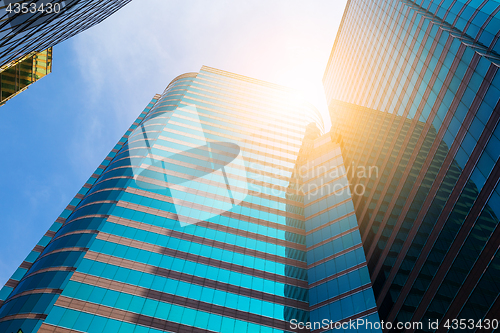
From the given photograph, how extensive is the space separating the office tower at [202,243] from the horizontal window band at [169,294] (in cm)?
13

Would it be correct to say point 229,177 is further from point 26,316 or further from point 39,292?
point 26,316

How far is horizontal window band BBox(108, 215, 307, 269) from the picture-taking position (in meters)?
40.1

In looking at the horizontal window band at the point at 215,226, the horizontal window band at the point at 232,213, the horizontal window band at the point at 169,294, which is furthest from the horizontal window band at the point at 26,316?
the horizontal window band at the point at 232,213

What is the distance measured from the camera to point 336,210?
4653 cm

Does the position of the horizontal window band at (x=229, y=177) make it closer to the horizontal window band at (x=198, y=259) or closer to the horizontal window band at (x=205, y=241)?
the horizontal window band at (x=205, y=241)

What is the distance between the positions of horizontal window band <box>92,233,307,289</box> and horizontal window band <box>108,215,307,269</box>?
7.51 feet

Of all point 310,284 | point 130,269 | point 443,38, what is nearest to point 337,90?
point 443,38

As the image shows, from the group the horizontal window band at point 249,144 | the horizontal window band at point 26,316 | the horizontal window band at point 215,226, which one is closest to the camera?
the horizontal window band at point 26,316

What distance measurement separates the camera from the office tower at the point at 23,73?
3806cm

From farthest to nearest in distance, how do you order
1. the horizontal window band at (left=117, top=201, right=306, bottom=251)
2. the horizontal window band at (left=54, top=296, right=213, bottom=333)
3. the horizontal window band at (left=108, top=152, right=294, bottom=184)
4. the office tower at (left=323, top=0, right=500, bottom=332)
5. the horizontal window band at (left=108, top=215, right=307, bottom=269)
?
the horizontal window band at (left=108, top=152, right=294, bottom=184), the horizontal window band at (left=117, top=201, right=306, bottom=251), the horizontal window band at (left=108, top=215, right=307, bottom=269), the horizontal window band at (left=54, top=296, right=213, bottom=333), the office tower at (left=323, top=0, right=500, bottom=332)

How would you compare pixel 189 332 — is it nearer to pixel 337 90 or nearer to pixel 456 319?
pixel 456 319

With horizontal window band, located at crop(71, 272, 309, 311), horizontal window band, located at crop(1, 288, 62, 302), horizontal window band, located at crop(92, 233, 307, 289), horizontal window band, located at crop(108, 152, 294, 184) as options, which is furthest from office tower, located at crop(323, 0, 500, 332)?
horizontal window band, located at crop(1, 288, 62, 302)

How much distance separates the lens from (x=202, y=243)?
40438 mm

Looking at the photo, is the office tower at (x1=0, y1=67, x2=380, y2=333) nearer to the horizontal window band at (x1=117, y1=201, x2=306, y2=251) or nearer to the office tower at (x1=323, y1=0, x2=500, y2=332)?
the horizontal window band at (x1=117, y1=201, x2=306, y2=251)
